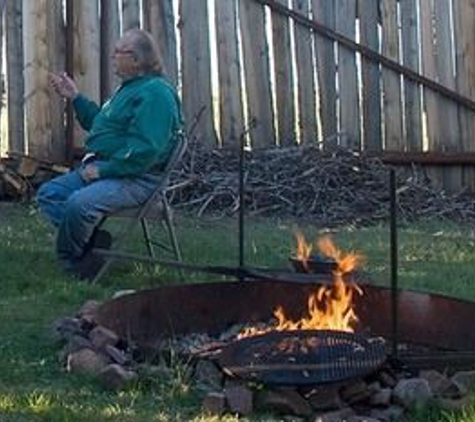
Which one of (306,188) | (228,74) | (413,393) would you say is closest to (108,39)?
(228,74)

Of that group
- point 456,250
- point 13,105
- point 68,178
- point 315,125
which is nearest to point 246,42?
point 315,125

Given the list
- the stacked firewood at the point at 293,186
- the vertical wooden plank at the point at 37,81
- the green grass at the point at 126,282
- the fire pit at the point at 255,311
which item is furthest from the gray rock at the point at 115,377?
the vertical wooden plank at the point at 37,81

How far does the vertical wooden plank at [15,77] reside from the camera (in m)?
10.7

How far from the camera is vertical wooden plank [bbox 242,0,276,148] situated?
11.3 metres

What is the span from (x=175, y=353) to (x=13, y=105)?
585 centimetres

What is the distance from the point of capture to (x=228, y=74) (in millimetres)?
11266

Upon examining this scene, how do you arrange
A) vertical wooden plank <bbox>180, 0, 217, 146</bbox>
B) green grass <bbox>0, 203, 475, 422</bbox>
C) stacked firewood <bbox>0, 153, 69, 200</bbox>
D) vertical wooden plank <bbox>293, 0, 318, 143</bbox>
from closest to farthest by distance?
green grass <bbox>0, 203, 475, 422</bbox>
stacked firewood <bbox>0, 153, 69, 200</bbox>
vertical wooden plank <bbox>180, 0, 217, 146</bbox>
vertical wooden plank <bbox>293, 0, 318, 143</bbox>

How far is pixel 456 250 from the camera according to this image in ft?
29.6

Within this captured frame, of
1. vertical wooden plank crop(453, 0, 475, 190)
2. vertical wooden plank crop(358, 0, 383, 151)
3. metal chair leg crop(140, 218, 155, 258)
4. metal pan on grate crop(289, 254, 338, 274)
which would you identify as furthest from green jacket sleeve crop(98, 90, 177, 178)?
vertical wooden plank crop(453, 0, 475, 190)

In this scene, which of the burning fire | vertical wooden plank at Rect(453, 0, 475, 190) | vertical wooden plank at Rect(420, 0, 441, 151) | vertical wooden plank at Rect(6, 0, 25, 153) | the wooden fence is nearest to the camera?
the burning fire

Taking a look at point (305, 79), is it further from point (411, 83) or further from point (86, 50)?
point (86, 50)

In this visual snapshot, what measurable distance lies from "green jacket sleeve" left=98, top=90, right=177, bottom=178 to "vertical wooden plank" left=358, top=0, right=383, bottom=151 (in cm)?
443

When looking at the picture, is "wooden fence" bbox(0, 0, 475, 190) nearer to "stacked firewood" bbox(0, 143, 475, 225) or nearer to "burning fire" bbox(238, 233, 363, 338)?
"stacked firewood" bbox(0, 143, 475, 225)

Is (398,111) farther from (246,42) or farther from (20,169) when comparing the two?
(20,169)
